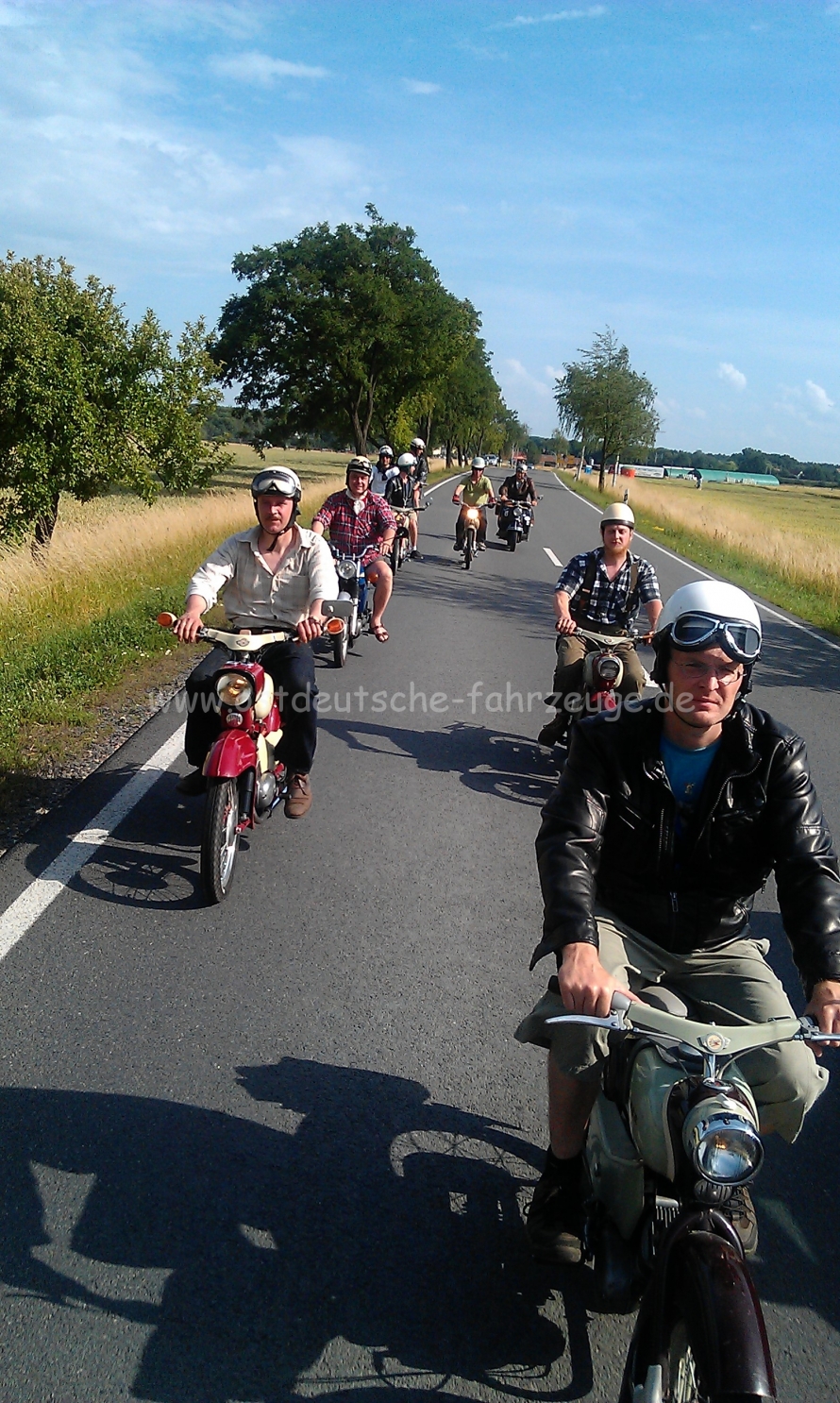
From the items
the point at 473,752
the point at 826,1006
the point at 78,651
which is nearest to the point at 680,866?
the point at 826,1006

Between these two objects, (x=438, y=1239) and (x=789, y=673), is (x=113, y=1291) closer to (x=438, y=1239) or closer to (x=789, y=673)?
(x=438, y=1239)

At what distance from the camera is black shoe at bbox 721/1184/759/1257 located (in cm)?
222

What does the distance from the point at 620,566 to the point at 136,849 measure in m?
3.94

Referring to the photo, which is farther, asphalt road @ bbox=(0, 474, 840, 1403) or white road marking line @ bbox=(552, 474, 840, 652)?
white road marking line @ bbox=(552, 474, 840, 652)

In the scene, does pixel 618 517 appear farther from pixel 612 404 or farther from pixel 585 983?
pixel 612 404

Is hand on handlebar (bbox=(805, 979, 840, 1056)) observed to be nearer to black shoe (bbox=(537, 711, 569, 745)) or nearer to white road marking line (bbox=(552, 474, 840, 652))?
black shoe (bbox=(537, 711, 569, 745))

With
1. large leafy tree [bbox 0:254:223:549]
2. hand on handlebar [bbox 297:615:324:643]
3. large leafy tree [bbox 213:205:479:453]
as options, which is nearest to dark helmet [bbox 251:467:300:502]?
hand on handlebar [bbox 297:615:324:643]

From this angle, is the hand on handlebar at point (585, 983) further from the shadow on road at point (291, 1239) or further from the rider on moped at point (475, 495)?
the rider on moped at point (475, 495)

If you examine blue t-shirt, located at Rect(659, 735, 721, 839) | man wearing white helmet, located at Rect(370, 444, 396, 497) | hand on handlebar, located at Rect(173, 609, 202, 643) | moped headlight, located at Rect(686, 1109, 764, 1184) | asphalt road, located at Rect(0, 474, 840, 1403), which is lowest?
asphalt road, located at Rect(0, 474, 840, 1403)

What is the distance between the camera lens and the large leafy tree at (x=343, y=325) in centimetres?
4797

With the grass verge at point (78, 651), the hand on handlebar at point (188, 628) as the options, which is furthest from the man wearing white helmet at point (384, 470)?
the hand on handlebar at point (188, 628)

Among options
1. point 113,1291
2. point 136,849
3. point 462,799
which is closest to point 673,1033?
point 113,1291

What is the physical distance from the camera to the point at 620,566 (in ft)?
25.1

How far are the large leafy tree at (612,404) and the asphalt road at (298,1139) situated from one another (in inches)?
2407
